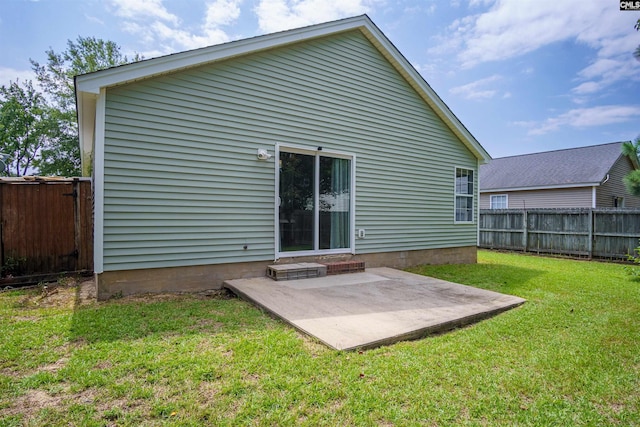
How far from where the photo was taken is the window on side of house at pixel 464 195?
8.89 meters

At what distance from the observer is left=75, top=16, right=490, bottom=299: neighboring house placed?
4.61 meters

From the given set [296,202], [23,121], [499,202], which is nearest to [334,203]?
[296,202]

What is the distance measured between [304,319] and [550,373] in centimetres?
226

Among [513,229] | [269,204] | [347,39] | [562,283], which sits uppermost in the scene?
[347,39]

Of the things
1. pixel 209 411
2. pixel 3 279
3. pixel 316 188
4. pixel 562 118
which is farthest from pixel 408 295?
pixel 562 118

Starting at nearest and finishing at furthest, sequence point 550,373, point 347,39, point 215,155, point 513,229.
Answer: point 550,373
point 215,155
point 347,39
point 513,229

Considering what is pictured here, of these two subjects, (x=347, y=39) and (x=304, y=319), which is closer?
(x=304, y=319)

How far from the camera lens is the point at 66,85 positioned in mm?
22875

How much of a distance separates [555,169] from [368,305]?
1745cm

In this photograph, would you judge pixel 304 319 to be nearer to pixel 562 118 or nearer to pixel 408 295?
pixel 408 295

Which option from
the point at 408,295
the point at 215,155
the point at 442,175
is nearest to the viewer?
the point at 408,295

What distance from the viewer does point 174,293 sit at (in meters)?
4.86
